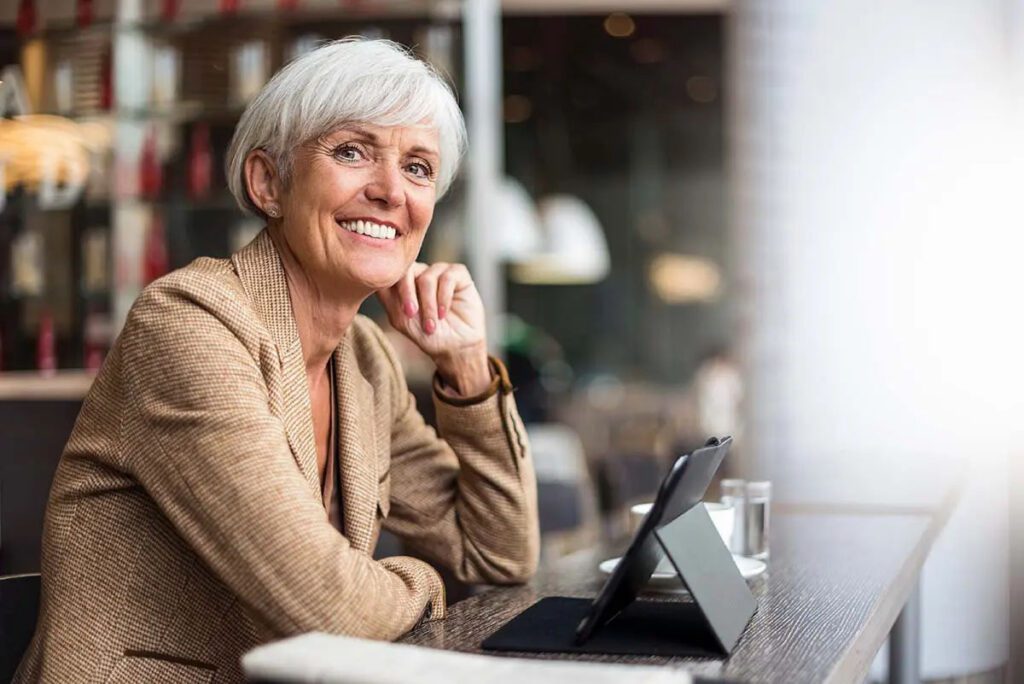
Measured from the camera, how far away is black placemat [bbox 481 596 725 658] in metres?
1.16

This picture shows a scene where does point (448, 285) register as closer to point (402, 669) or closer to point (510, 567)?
point (510, 567)

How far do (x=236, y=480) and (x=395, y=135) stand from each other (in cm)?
51

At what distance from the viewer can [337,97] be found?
1.44 metres

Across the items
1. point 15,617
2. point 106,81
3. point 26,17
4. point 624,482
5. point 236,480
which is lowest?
point 624,482

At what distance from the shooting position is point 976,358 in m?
3.65

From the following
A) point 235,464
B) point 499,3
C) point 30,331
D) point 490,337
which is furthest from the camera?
point 499,3

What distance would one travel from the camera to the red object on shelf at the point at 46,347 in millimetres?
4250

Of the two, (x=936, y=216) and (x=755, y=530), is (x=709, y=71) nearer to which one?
(x=936, y=216)

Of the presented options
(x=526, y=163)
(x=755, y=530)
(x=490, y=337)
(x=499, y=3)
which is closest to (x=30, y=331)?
(x=490, y=337)

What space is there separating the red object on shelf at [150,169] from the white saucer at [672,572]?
11.2 ft

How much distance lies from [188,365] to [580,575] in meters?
0.68

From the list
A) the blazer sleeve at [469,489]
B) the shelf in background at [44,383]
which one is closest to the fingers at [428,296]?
the blazer sleeve at [469,489]

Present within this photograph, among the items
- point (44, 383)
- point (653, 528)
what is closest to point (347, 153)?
point (653, 528)

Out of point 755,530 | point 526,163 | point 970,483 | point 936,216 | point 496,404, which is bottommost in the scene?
point 970,483
